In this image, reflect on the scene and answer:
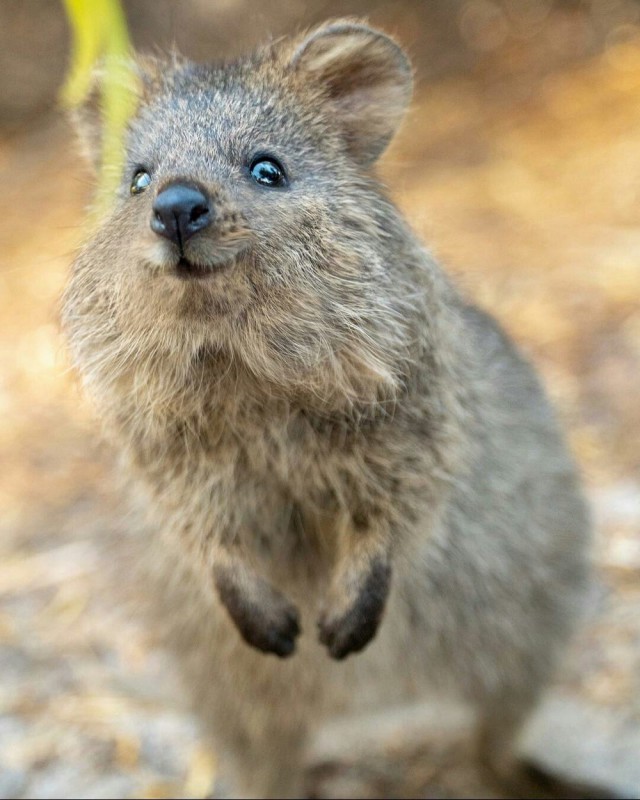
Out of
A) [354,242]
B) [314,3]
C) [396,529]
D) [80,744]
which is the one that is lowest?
[80,744]

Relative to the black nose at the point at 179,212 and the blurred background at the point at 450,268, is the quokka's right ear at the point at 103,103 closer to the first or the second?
the blurred background at the point at 450,268

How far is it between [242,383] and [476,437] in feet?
3.72

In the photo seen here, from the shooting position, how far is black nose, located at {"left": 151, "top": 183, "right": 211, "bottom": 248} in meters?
2.48

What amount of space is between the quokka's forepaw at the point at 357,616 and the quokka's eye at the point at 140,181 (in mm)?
1350

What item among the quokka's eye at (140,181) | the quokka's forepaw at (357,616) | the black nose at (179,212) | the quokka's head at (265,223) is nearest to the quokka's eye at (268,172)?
the quokka's head at (265,223)

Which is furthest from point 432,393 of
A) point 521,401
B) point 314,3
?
point 314,3

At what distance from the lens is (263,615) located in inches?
131

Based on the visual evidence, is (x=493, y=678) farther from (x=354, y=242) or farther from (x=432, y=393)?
(x=354, y=242)

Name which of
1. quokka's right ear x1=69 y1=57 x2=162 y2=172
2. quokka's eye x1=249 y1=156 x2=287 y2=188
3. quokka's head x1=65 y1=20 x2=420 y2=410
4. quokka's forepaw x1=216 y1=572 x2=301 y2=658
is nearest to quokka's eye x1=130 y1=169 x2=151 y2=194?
quokka's head x1=65 y1=20 x2=420 y2=410

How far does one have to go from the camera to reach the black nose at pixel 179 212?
97.5 inches

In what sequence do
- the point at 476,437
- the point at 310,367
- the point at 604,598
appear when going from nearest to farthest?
1. the point at 310,367
2. the point at 476,437
3. the point at 604,598

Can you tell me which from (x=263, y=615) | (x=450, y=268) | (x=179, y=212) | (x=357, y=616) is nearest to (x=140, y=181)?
(x=179, y=212)

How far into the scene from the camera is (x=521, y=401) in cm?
437

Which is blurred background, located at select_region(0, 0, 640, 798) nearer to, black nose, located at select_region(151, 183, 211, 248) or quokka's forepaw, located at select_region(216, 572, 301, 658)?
quokka's forepaw, located at select_region(216, 572, 301, 658)
